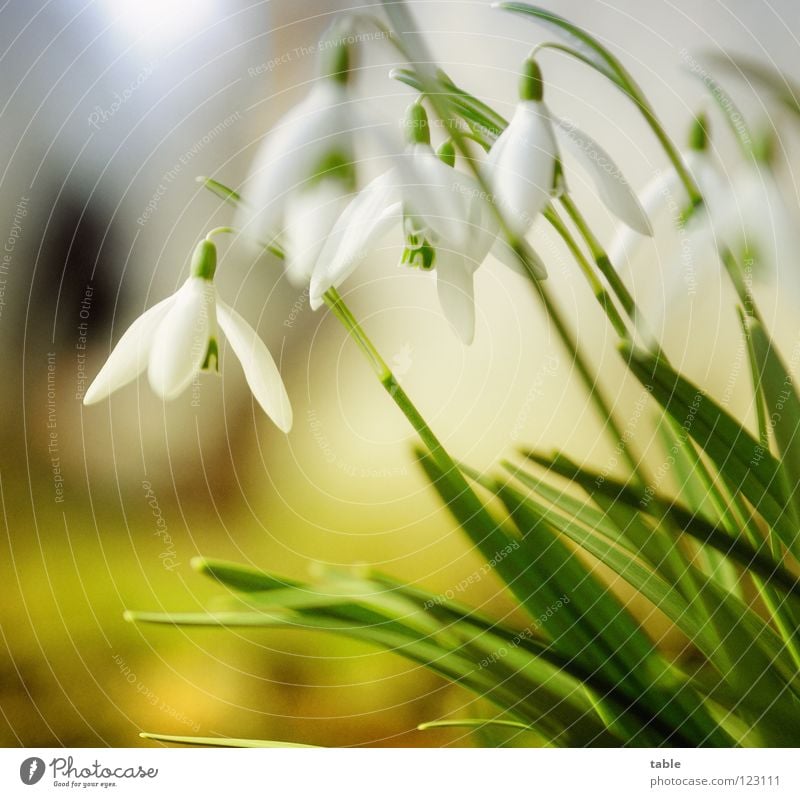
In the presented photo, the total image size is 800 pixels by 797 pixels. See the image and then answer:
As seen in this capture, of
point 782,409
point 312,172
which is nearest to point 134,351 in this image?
point 312,172

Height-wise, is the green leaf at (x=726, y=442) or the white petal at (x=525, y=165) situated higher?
the white petal at (x=525, y=165)

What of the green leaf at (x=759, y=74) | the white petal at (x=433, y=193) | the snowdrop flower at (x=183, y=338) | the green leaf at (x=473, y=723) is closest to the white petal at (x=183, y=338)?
the snowdrop flower at (x=183, y=338)

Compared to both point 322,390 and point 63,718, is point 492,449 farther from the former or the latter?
point 63,718

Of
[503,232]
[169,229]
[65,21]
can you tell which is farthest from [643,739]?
[65,21]
